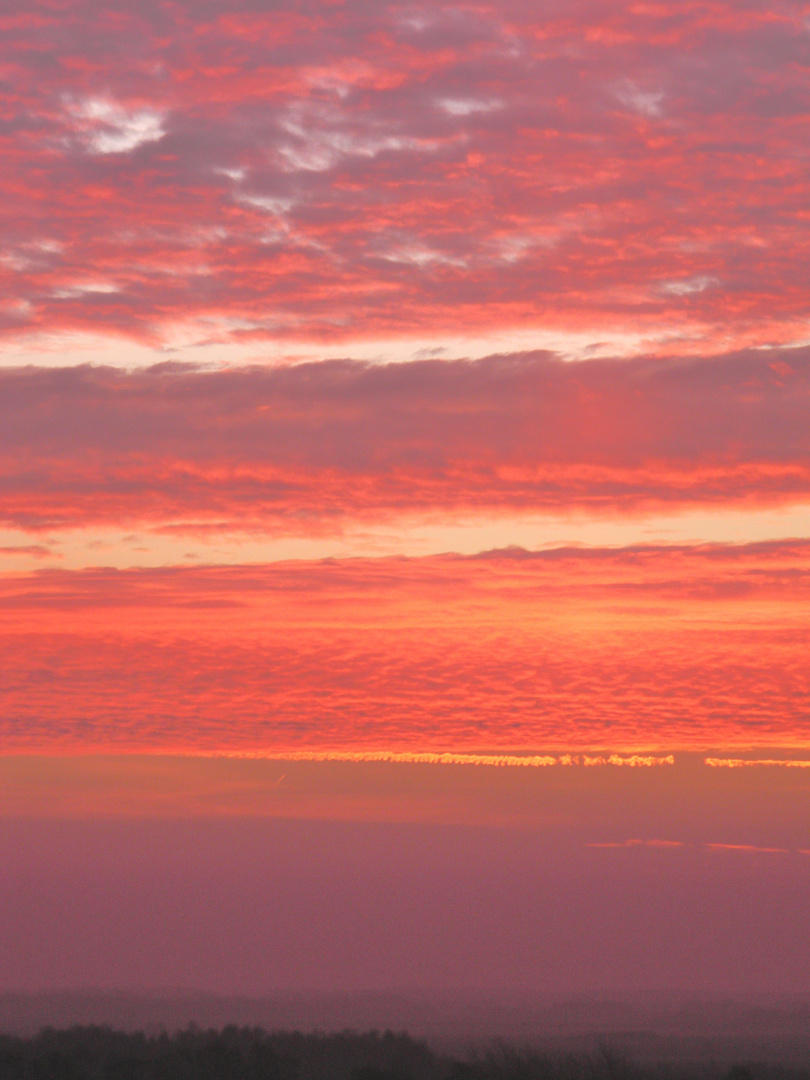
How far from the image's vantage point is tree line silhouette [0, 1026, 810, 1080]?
6556 cm

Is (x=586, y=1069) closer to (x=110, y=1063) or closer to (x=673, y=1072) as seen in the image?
(x=673, y=1072)

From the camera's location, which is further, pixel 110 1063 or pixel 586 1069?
pixel 110 1063

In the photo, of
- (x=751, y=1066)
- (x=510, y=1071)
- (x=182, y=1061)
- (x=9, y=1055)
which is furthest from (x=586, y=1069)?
(x=9, y=1055)

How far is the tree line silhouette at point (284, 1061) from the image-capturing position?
6556cm

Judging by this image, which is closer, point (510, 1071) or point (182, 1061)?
point (510, 1071)

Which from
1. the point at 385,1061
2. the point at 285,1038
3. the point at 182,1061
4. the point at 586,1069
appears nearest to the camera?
the point at 586,1069

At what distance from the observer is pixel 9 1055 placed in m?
83.6

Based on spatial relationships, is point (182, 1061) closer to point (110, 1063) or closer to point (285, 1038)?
point (110, 1063)

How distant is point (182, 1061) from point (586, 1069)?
28.0 meters

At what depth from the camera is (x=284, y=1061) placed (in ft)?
255

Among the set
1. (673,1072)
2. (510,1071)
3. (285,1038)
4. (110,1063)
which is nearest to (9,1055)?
(110,1063)

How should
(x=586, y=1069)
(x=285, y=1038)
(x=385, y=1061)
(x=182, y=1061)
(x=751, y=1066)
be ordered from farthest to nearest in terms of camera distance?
(x=285, y=1038) → (x=385, y=1061) → (x=182, y=1061) → (x=751, y=1066) → (x=586, y=1069)

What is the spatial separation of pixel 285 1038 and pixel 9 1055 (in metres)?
24.8

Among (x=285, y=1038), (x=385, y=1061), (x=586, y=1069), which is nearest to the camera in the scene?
(x=586, y=1069)
